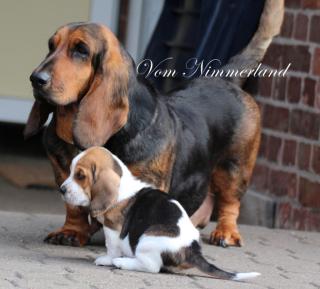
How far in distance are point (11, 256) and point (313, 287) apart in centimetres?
160

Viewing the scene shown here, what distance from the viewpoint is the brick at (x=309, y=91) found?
856cm

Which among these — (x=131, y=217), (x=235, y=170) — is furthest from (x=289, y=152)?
(x=131, y=217)

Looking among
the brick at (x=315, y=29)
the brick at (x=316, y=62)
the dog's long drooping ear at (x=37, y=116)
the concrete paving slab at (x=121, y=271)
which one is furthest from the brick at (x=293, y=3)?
the dog's long drooping ear at (x=37, y=116)

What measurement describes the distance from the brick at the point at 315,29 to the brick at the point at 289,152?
769 millimetres

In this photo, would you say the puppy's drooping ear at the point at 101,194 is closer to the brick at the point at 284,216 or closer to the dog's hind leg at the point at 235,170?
the dog's hind leg at the point at 235,170

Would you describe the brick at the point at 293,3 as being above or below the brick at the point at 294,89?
above

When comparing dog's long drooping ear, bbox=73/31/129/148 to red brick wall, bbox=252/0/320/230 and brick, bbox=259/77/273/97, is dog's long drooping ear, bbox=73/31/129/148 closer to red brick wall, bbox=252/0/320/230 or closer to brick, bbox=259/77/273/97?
red brick wall, bbox=252/0/320/230

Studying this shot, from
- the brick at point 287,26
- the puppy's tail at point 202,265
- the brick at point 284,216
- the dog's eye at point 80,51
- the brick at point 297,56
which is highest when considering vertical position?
the brick at point 287,26

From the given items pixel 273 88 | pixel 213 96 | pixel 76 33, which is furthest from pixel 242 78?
pixel 76 33

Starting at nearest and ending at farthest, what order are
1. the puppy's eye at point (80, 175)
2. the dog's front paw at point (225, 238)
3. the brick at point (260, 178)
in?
the puppy's eye at point (80, 175), the dog's front paw at point (225, 238), the brick at point (260, 178)

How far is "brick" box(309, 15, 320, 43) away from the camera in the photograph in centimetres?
855

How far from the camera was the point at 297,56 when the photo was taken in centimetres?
876

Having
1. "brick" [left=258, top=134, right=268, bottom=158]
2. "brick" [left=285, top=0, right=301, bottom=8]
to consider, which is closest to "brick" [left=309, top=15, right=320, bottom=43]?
"brick" [left=285, top=0, right=301, bottom=8]

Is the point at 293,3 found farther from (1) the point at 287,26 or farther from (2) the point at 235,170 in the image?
(2) the point at 235,170
